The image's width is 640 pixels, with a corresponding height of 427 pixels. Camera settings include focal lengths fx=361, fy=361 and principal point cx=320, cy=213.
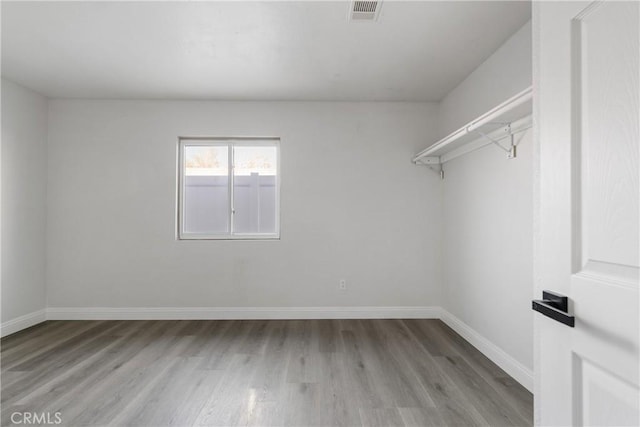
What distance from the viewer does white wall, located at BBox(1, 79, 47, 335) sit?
3.68 meters

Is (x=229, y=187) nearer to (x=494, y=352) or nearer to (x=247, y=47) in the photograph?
(x=247, y=47)

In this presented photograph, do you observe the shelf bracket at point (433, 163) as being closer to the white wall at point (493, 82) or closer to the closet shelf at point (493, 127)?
the closet shelf at point (493, 127)

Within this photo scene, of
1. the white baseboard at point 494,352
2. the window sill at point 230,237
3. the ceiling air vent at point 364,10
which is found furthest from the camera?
the window sill at point 230,237

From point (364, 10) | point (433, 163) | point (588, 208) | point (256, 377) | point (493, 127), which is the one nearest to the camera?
point (588, 208)

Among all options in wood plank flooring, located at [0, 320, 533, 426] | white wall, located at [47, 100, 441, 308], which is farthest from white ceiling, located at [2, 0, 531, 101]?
wood plank flooring, located at [0, 320, 533, 426]

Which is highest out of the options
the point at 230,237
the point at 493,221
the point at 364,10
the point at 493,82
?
the point at 364,10

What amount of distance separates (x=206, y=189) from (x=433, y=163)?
274 centimetres

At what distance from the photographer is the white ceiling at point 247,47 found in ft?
7.96

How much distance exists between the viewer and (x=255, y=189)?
14.5 ft

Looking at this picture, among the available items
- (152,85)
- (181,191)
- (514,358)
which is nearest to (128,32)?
(152,85)

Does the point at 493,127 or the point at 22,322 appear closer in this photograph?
the point at 493,127

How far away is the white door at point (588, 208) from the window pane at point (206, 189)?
12.5 feet

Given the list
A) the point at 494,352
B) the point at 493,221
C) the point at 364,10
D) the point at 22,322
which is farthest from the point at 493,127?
the point at 22,322

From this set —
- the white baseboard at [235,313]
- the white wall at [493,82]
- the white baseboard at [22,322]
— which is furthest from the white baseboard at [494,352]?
the white baseboard at [22,322]
